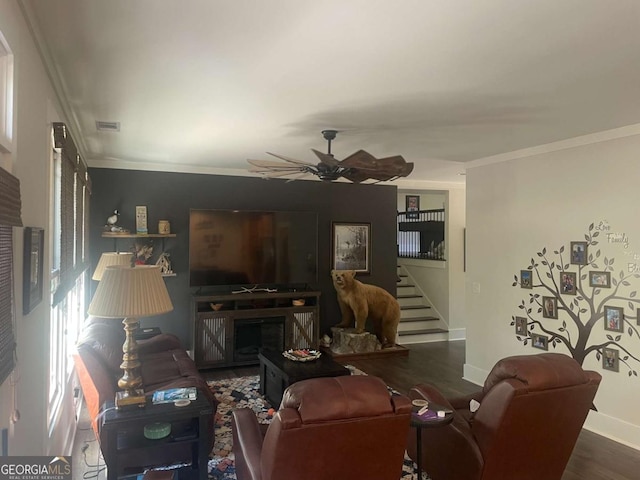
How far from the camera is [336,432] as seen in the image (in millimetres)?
1935

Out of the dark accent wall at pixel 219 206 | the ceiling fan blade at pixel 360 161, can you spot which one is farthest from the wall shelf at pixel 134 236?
the ceiling fan blade at pixel 360 161

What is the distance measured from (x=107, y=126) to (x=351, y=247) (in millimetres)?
3993

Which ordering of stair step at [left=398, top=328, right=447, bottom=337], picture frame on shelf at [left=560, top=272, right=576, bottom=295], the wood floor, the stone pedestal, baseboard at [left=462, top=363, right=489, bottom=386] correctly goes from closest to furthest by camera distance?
the wood floor → picture frame on shelf at [left=560, top=272, right=576, bottom=295] → baseboard at [left=462, top=363, right=489, bottom=386] → the stone pedestal → stair step at [left=398, top=328, right=447, bottom=337]

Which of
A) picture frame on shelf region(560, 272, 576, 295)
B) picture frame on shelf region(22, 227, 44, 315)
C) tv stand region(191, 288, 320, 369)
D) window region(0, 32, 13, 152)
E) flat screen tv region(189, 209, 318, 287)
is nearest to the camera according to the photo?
window region(0, 32, 13, 152)

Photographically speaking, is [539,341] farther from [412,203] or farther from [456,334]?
[412,203]

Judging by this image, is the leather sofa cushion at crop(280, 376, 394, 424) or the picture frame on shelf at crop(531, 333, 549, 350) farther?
the picture frame on shelf at crop(531, 333, 549, 350)

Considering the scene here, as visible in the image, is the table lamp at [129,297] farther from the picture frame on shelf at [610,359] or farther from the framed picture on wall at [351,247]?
the framed picture on wall at [351,247]

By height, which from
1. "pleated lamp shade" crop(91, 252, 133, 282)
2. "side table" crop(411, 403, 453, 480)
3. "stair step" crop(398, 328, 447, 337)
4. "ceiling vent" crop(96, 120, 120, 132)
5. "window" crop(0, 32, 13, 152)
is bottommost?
"stair step" crop(398, 328, 447, 337)

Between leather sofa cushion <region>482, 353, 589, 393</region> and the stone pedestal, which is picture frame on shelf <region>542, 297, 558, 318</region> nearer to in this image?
leather sofa cushion <region>482, 353, 589, 393</region>

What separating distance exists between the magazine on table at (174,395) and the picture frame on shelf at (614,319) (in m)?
3.59

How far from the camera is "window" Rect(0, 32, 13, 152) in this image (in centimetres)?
157

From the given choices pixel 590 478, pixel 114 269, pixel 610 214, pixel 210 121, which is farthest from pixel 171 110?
pixel 590 478

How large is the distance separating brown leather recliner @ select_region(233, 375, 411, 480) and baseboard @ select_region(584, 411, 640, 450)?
111 inches

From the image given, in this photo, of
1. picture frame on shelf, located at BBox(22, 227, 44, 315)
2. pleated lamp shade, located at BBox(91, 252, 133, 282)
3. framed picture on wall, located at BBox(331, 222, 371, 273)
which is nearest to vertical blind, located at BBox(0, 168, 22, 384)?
picture frame on shelf, located at BBox(22, 227, 44, 315)
